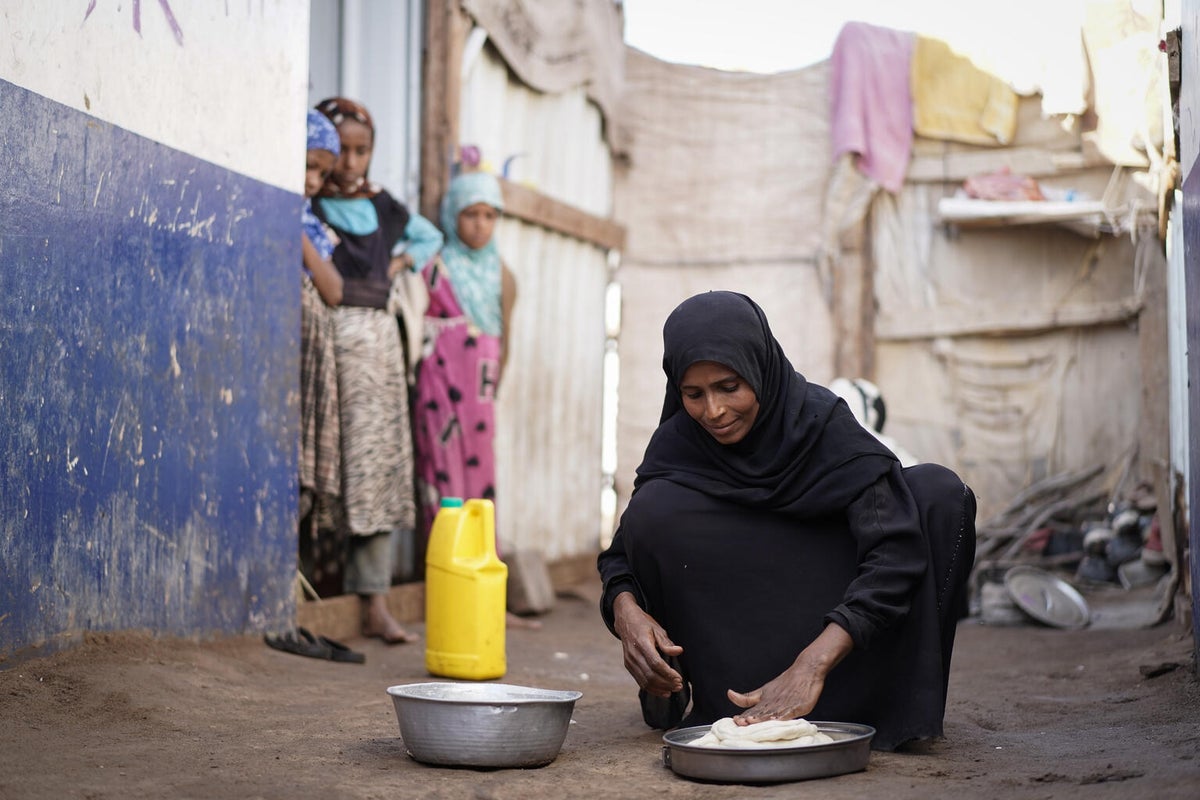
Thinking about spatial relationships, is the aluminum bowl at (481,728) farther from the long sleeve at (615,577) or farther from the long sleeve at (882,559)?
the long sleeve at (882,559)

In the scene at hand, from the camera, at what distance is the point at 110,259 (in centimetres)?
344

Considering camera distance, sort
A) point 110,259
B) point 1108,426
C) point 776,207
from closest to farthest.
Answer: point 110,259 → point 1108,426 → point 776,207

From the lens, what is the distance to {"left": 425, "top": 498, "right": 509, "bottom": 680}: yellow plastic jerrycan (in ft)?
14.2

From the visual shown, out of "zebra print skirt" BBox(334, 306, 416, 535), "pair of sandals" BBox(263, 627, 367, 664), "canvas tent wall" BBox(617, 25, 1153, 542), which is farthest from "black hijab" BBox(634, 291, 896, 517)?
"canvas tent wall" BBox(617, 25, 1153, 542)

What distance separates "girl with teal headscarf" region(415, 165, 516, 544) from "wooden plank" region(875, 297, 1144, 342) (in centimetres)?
308

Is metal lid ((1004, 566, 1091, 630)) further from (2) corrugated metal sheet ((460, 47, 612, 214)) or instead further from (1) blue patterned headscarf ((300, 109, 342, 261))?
(1) blue patterned headscarf ((300, 109, 342, 261))

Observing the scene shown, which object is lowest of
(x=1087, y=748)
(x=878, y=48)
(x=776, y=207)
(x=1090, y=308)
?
(x=1087, y=748)

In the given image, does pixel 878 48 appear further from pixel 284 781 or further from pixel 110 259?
pixel 284 781

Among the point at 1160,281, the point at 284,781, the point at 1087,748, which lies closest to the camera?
the point at 284,781

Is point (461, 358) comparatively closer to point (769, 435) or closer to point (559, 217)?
point (559, 217)

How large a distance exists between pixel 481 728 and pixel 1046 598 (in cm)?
434

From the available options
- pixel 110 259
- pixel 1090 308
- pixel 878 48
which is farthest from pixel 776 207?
pixel 110 259

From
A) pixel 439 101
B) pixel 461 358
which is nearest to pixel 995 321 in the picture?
pixel 461 358

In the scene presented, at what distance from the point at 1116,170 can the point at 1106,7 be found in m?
0.90
